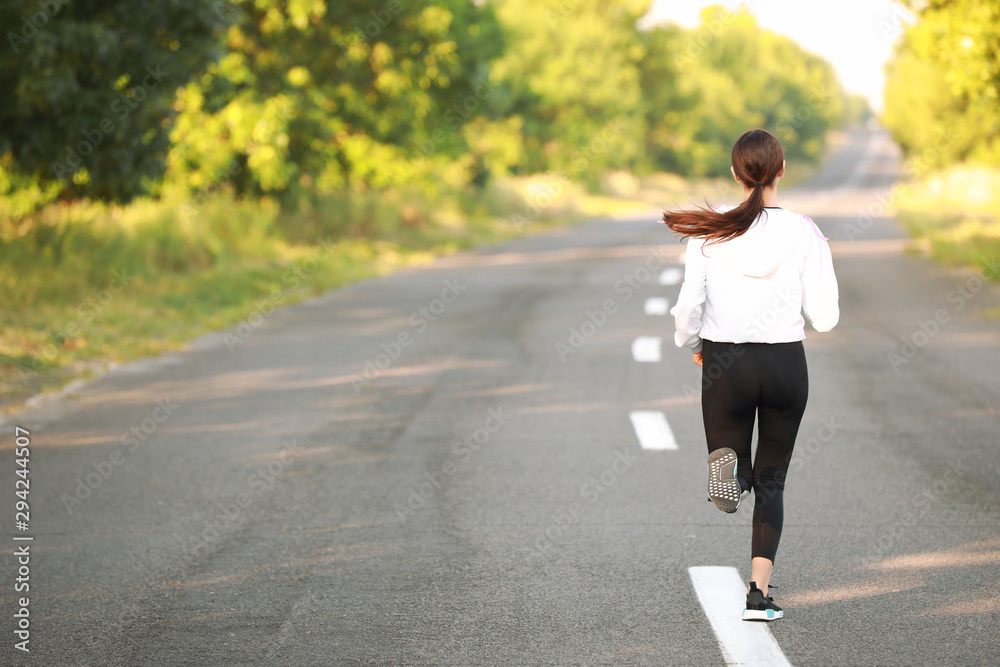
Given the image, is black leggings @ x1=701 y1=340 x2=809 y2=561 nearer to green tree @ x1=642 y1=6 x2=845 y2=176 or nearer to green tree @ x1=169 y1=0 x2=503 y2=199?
green tree @ x1=169 y1=0 x2=503 y2=199

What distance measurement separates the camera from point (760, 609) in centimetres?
407

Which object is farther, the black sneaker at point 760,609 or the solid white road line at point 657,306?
the solid white road line at point 657,306

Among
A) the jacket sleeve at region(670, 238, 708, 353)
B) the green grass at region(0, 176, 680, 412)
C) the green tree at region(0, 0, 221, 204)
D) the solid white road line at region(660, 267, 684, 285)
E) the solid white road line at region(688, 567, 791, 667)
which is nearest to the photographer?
Answer: the solid white road line at region(688, 567, 791, 667)

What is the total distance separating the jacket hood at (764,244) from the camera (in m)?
Result: 4.09

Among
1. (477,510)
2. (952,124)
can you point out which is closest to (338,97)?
(477,510)

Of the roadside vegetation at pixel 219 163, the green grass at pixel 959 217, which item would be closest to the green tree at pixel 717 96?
the green grass at pixel 959 217

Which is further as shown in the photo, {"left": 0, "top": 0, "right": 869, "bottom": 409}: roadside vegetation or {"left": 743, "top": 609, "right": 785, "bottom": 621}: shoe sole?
{"left": 0, "top": 0, "right": 869, "bottom": 409}: roadside vegetation

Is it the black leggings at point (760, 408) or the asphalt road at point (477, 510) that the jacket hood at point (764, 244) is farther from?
the asphalt road at point (477, 510)

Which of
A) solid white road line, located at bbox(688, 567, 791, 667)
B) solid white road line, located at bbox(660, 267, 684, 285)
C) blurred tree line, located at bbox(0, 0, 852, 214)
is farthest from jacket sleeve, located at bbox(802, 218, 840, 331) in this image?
solid white road line, located at bbox(660, 267, 684, 285)

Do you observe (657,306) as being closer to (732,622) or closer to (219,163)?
(219,163)

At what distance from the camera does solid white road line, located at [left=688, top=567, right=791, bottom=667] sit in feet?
12.4

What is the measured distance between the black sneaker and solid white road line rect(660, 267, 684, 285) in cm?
1307

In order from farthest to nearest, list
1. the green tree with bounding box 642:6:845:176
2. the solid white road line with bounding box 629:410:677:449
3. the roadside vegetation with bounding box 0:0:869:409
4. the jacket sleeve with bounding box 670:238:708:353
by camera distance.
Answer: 1. the green tree with bounding box 642:6:845:176
2. the roadside vegetation with bounding box 0:0:869:409
3. the solid white road line with bounding box 629:410:677:449
4. the jacket sleeve with bounding box 670:238:708:353

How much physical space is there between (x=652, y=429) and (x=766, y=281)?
11.4ft
